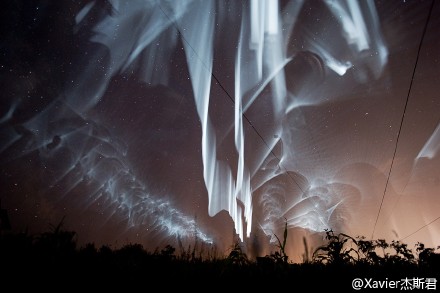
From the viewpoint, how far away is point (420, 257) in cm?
585

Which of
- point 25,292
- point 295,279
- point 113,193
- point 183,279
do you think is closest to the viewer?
point 25,292

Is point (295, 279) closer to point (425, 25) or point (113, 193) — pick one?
point (425, 25)

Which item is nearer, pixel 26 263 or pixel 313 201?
pixel 26 263

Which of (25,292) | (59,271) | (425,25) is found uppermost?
(425,25)

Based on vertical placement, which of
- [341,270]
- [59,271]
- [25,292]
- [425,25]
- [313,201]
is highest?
[313,201]

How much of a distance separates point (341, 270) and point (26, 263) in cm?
475

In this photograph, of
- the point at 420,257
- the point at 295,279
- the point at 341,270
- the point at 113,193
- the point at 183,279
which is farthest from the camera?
the point at 113,193

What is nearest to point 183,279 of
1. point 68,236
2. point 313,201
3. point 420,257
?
point 68,236

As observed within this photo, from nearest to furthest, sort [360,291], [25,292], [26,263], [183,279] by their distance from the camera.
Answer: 1. [25,292]
2. [26,263]
3. [183,279]
4. [360,291]

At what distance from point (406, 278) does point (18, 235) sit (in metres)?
6.09

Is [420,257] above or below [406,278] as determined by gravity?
above

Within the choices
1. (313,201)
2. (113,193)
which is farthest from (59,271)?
(113,193)

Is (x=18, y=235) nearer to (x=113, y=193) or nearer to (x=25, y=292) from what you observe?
(x=25, y=292)

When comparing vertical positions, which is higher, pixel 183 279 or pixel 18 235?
pixel 18 235
